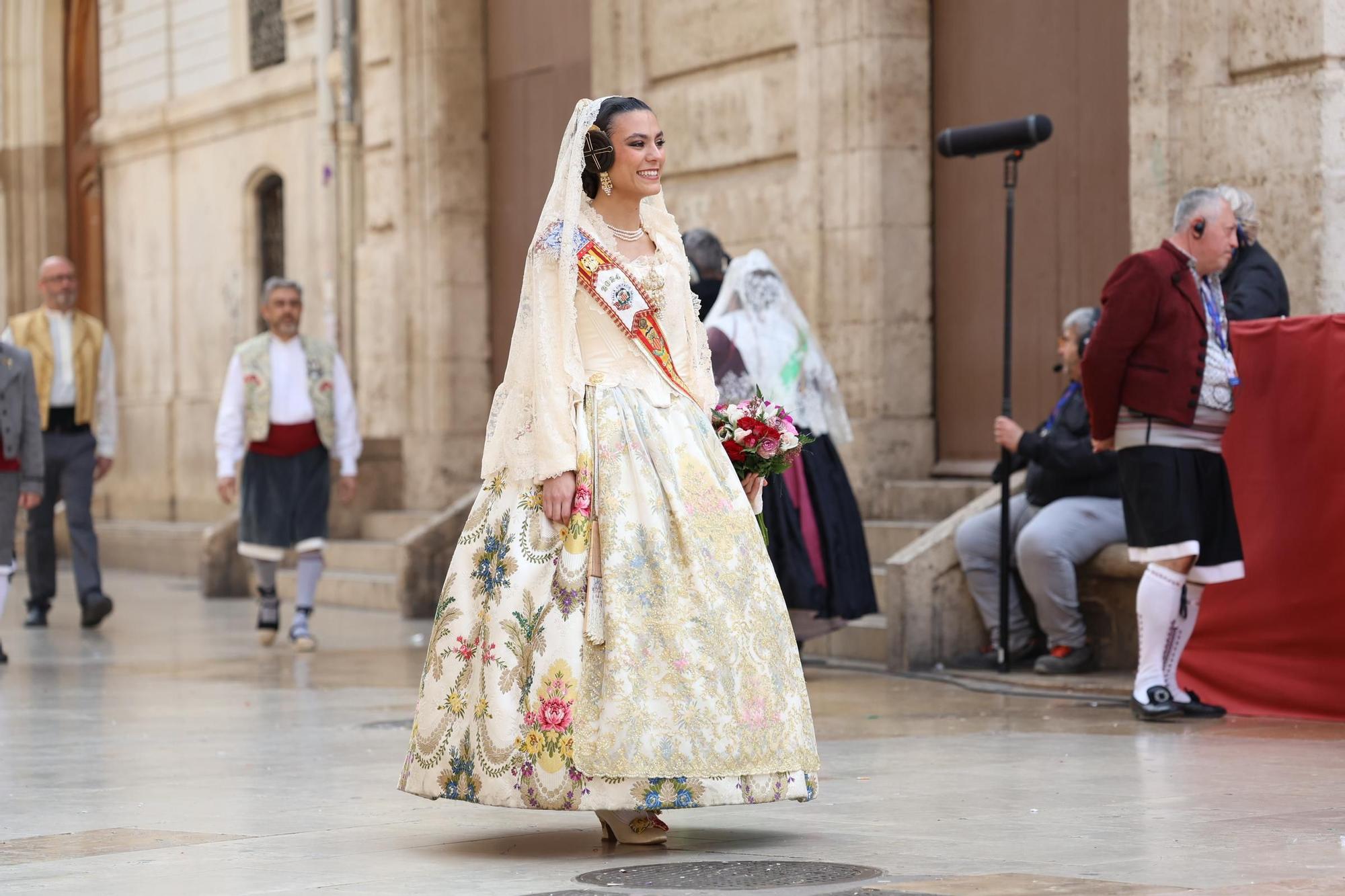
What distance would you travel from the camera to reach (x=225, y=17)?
20375mm

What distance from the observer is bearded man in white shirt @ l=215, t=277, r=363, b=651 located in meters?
12.1

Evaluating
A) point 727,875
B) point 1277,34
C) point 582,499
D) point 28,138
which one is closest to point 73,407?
point 1277,34

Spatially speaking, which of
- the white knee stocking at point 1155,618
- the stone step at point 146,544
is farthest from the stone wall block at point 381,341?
the white knee stocking at point 1155,618

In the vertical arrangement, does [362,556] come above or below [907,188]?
below

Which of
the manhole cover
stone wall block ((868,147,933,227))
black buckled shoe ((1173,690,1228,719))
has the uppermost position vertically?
stone wall block ((868,147,933,227))

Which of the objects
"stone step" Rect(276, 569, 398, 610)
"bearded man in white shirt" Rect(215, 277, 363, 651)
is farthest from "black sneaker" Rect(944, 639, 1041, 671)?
"stone step" Rect(276, 569, 398, 610)

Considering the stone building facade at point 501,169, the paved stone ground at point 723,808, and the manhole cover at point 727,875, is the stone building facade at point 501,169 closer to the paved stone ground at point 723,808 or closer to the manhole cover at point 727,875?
the paved stone ground at point 723,808

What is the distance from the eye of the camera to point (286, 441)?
12.1 m

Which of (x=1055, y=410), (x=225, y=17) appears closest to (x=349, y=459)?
(x=1055, y=410)

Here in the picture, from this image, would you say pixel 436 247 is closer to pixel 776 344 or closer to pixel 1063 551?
pixel 776 344

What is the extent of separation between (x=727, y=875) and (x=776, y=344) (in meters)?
5.26

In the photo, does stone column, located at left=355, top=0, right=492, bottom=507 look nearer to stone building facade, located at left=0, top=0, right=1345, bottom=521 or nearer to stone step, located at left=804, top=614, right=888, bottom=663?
stone building facade, located at left=0, top=0, right=1345, bottom=521

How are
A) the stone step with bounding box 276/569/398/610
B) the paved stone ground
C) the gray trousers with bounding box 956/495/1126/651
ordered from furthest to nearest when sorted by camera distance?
1. the stone step with bounding box 276/569/398/610
2. the gray trousers with bounding box 956/495/1126/651
3. the paved stone ground

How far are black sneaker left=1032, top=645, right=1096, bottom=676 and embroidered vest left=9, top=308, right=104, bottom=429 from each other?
656 cm
